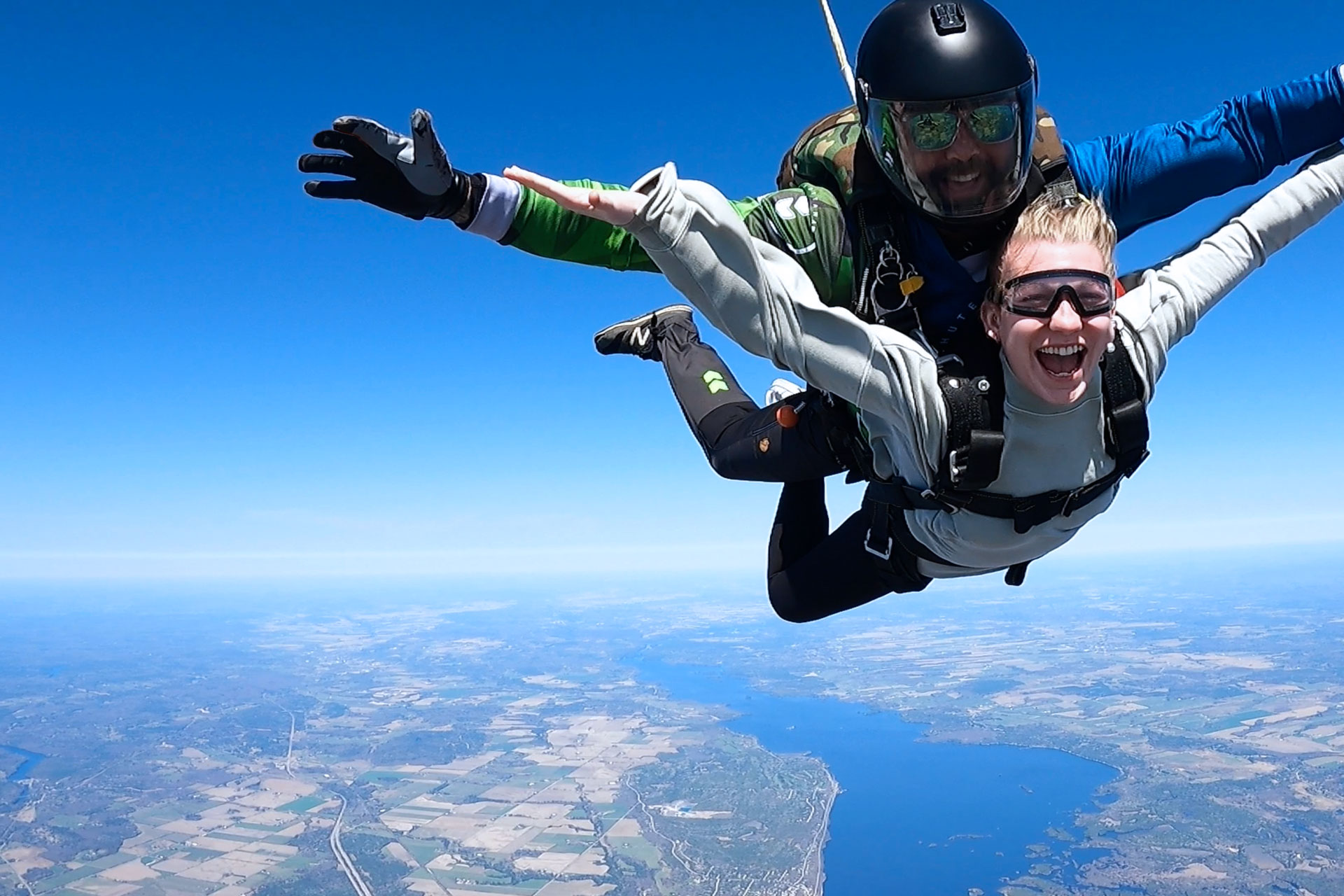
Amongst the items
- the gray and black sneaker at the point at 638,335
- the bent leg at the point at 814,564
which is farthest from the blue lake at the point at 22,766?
the bent leg at the point at 814,564

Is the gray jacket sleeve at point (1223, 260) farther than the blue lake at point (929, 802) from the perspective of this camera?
No

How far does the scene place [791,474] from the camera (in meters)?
2.53

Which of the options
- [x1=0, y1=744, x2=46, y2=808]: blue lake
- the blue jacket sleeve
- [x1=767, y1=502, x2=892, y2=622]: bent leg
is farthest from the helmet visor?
[x1=0, y1=744, x2=46, y2=808]: blue lake

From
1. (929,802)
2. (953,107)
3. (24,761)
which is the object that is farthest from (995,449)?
(24,761)

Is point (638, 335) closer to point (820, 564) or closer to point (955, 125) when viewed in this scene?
point (820, 564)

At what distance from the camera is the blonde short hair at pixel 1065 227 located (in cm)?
156

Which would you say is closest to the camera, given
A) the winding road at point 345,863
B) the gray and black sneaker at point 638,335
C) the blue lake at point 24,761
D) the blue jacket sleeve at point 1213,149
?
the blue jacket sleeve at point 1213,149

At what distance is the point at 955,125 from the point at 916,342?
1.40ft

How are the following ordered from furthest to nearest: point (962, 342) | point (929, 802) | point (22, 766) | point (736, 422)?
point (22, 766) → point (929, 802) → point (736, 422) → point (962, 342)

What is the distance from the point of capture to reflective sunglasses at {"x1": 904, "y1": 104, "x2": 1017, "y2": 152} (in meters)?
1.56

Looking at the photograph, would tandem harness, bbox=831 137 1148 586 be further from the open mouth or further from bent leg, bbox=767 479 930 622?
bent leg, bbox=767 479 930 622

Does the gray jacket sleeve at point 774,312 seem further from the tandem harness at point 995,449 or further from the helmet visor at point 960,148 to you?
the helmet visor at point 960,148

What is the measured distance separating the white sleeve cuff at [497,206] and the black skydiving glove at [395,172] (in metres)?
0.01

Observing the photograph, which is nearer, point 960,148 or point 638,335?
point 960,148
